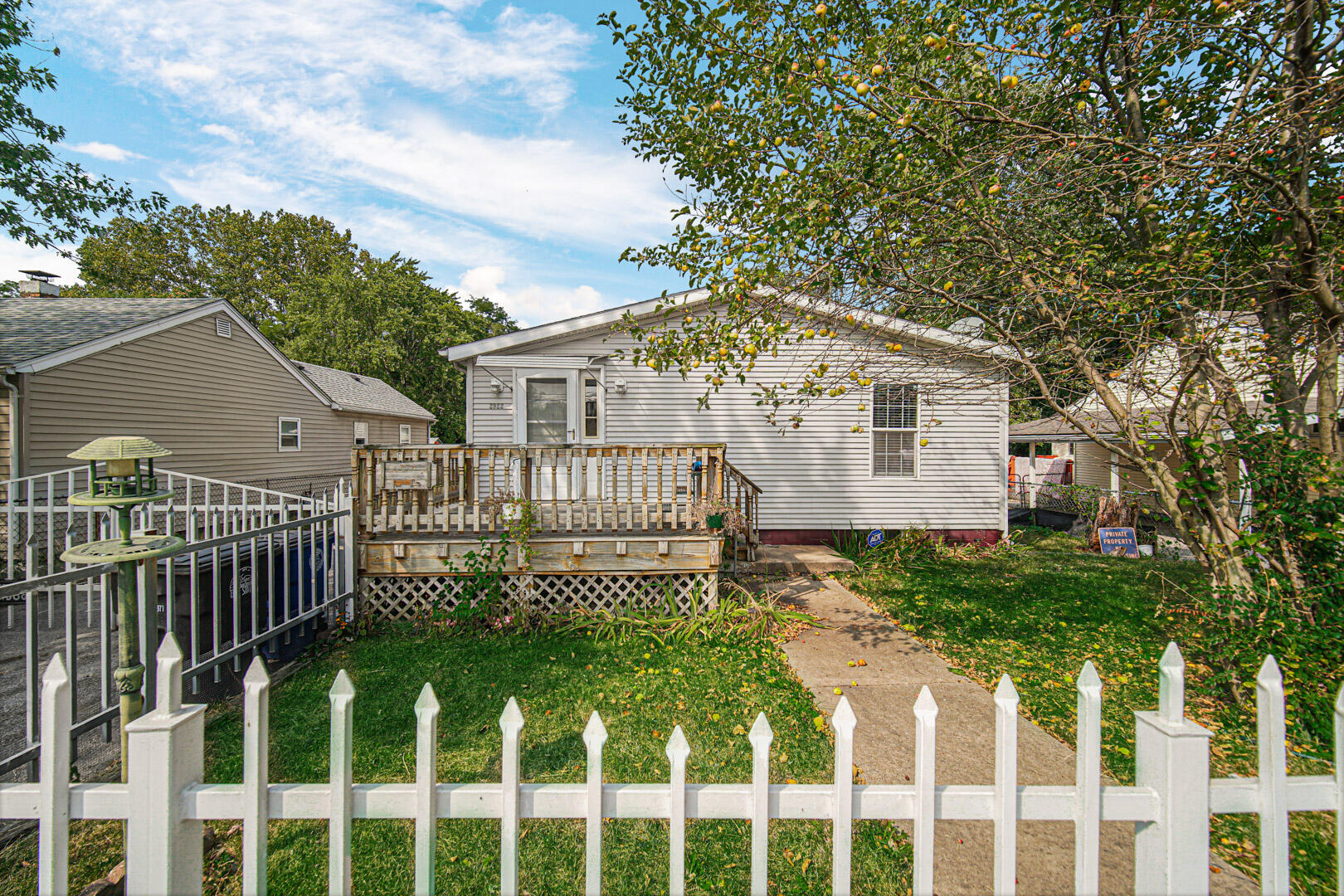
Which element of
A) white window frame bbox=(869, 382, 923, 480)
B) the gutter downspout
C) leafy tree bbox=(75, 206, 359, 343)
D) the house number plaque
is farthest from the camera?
leafy tree bbox=(75, 206, 359, 343)

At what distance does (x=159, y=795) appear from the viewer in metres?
1.35

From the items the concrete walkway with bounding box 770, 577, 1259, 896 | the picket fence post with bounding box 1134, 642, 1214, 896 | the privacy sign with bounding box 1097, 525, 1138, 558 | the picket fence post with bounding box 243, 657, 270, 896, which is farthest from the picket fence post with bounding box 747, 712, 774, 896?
the privacy sign with bounding box 1097, 525, 1138, 558

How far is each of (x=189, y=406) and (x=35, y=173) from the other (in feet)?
19.0

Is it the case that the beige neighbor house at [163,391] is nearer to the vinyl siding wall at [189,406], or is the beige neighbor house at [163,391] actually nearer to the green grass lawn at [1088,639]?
the vinyl siding wall at [189,406]

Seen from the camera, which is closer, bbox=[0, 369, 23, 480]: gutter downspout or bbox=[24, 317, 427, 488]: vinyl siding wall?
bbox=[0, 369, 23, 480]: gutter downspout

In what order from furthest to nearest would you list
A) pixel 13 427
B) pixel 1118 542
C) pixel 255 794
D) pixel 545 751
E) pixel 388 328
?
1. pixel 388 328
2. pixel 1118 542
3. pixel 13 427
4. pixel 545 751
5. pixel 255 794

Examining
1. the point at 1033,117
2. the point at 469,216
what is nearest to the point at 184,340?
the point at 469,216

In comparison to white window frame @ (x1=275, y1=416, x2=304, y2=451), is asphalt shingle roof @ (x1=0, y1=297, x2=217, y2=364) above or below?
above

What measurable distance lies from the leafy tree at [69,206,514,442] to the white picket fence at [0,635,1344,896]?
28898mm

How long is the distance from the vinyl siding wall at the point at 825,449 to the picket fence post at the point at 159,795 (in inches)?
321

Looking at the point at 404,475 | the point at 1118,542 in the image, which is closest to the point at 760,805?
the point at 404,475

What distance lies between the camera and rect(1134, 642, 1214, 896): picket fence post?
4.46ft

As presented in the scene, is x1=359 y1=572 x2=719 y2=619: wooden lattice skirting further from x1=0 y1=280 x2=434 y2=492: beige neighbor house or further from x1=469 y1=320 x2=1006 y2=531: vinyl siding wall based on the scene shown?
x1=0 y1=280 x2=434 y2=492: beige neighbor house

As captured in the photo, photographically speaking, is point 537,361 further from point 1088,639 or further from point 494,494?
point 1088,639
